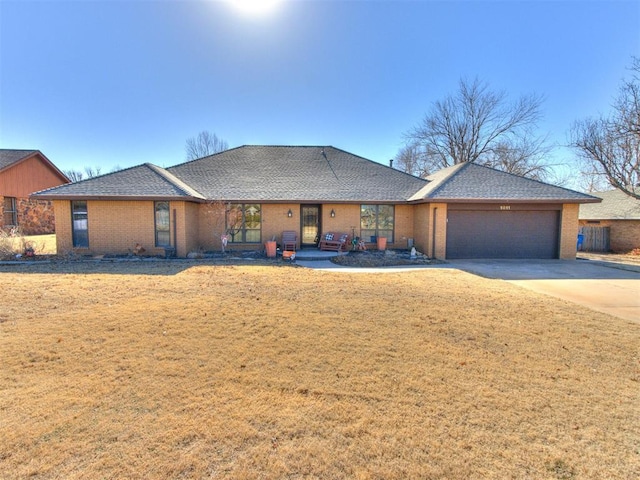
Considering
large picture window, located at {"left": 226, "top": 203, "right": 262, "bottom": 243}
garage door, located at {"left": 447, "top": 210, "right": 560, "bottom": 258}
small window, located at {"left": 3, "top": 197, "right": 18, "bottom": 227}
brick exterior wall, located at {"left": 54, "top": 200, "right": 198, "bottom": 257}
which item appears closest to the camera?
brick exterior wall, located at {"left": 54, "top": 200, "right": 198, "bottom": 257}

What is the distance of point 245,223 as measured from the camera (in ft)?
44.6

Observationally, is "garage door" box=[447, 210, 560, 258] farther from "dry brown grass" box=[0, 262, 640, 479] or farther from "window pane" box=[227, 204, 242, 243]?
"window pane" box=[227, 204, 242, 243]

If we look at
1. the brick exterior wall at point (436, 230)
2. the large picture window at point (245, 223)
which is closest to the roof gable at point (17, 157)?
the large picture window at point (245, 223)

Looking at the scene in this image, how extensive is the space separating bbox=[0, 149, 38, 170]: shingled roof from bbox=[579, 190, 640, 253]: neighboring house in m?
37.2

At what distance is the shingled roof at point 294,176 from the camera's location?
43.9ft

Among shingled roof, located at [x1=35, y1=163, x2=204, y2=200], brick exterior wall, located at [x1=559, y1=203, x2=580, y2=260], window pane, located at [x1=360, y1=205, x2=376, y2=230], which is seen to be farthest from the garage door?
shingled roof, located at [x1=35, y1=163, x2=204, y2=200]

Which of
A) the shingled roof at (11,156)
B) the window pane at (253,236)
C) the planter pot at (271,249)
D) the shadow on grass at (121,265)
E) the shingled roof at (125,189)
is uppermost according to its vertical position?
the shingled roof at (11,156)

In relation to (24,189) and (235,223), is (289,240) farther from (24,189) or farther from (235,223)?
(24,189)

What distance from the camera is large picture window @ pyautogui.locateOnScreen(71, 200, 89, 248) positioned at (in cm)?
1178

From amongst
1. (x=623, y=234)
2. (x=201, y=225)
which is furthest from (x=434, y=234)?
(x=623, y=234)

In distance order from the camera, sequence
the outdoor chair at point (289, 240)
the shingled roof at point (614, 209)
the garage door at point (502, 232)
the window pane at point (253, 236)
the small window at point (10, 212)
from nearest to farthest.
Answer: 1. the garage door at point (502, 232)
2. the outdoor chair at point (289, 240)
3. the window pane at point (253, 236)
4. the shingled roof at point (614, 209)
5. the small window at point (10, 212)

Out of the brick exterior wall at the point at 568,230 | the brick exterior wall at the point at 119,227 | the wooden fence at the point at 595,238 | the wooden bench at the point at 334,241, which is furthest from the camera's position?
the wooden fence at the point at 595,238

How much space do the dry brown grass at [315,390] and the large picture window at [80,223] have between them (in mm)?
6972

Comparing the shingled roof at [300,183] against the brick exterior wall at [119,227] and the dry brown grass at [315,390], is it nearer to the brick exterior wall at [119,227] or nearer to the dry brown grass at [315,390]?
the brick exterior wall at [119,227]
